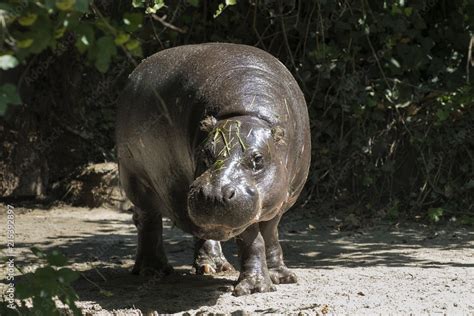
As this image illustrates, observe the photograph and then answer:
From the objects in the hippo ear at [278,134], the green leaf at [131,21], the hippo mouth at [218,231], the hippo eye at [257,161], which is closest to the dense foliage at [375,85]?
the hippo ear at [278,134]

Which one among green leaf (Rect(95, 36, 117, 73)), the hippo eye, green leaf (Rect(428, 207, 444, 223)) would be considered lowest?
green leaf (Rect(428, 207, 444, 223))

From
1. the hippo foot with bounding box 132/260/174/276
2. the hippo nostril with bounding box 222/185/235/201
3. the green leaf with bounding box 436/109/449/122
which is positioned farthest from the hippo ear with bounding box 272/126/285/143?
the green leaf with bounding box 436/109/449/122

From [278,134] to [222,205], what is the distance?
0.77 m

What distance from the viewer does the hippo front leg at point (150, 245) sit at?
6312 mm

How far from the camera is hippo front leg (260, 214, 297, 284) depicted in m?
5.66

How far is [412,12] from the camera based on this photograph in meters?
9.06

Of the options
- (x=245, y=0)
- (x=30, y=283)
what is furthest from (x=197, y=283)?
(x=245, y=0)

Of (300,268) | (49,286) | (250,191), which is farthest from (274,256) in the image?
(49,286)

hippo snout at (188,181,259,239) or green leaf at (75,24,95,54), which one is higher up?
green leaf at (75,24,95,54)

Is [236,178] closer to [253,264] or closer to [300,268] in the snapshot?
[253,264]

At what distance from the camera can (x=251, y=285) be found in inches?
205

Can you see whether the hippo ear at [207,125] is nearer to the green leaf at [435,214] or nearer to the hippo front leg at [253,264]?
the hippo front leg at [253,264]

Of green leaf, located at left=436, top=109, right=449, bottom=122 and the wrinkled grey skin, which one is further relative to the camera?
green leaf, located at left=436, top=109, right=449, bottom=122

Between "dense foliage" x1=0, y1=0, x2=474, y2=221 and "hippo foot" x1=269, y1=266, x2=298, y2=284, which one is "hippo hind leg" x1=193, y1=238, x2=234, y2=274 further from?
"dense foliage" x1=0, y1=0, x2=474, y2=221
